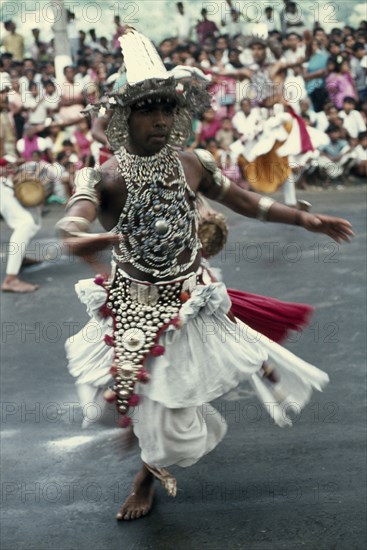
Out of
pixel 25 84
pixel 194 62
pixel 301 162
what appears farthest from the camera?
pixel 25 84

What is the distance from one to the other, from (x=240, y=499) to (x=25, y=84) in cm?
1337

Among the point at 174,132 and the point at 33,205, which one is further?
the point at 33,205

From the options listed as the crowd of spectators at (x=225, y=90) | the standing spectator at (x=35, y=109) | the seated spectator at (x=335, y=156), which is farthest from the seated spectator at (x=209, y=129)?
the standing spectator at (x=35, y=109)

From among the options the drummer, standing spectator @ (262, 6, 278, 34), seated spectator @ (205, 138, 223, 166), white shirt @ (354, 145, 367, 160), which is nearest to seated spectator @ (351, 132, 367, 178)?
white shirt @ (354, 145, 367, 160)

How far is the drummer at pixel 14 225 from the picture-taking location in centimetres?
919

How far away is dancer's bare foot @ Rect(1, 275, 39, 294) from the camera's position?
9.16 m

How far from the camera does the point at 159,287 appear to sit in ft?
14.8

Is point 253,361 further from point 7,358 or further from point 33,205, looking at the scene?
point 33,205

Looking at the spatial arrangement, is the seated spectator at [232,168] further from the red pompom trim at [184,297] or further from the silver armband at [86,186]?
the silver armband at [86,186]

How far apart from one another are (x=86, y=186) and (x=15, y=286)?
5122mm

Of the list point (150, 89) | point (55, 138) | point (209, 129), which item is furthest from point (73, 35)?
point (150, 89)

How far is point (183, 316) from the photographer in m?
4.43

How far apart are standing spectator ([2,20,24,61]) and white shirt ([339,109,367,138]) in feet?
23.6

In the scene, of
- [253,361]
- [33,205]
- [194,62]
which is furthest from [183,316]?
[194,62]
